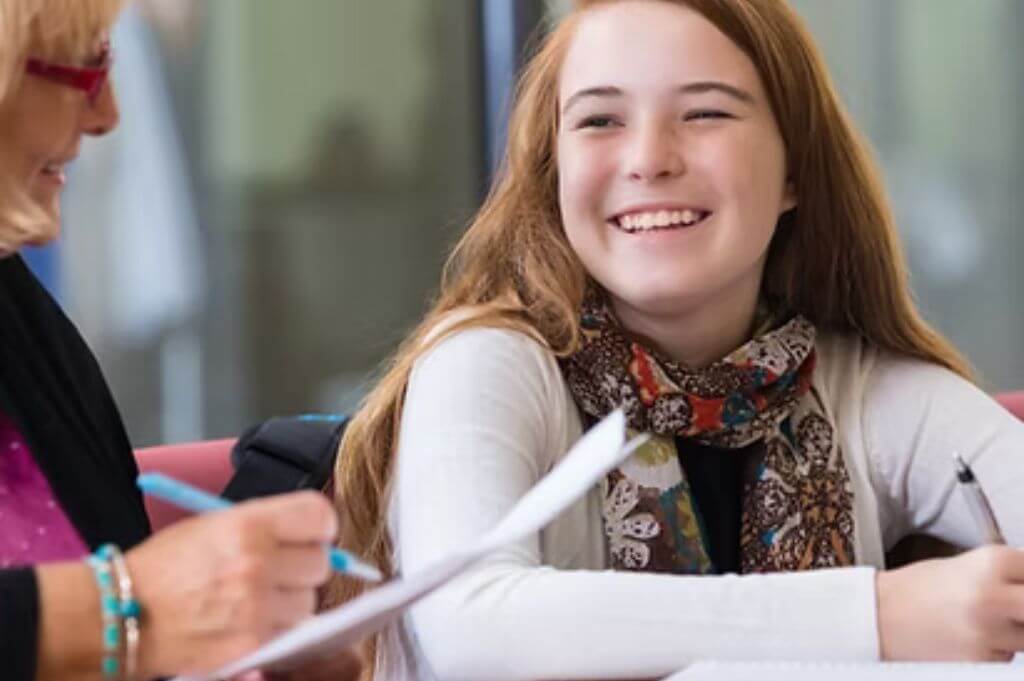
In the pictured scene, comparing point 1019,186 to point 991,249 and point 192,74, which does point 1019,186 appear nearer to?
point 991,249

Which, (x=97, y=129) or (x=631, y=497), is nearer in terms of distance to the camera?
(x=97, y=129)

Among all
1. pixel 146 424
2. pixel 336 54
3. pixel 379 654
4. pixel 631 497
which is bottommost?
pixel 146 424

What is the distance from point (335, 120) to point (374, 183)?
174mm

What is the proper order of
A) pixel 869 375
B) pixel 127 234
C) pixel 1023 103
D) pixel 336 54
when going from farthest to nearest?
pixel 1023 103 → pixel 336 54 → pixel 127 234 → pixel 869 375

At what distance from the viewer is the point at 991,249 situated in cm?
439

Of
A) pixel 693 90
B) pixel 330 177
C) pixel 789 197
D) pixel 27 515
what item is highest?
pixel 693 90

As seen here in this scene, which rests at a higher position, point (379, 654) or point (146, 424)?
point (379, 654)

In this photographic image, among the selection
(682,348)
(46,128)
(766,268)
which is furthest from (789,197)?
(46,128)

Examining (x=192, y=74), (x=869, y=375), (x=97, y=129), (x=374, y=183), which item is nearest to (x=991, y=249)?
(x=374, y=183)

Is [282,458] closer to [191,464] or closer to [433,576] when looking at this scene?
[191,464]

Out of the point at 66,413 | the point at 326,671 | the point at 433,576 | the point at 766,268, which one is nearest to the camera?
the point at 433,576

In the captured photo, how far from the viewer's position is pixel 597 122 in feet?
5.36

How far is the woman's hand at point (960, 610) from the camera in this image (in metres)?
1.31

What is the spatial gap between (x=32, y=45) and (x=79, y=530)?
393mm
